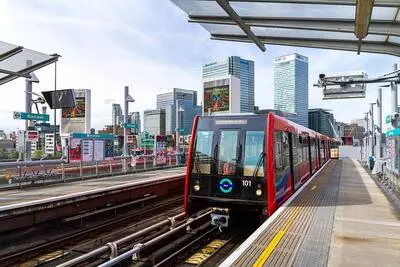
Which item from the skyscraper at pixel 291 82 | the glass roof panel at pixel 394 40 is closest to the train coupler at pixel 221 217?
the glass roof panel at pixel 394 40

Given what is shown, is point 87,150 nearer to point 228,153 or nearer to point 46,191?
point 46,191

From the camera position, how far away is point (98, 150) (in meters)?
22.3

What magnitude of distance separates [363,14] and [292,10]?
232 cm

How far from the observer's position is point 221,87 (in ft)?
85.0

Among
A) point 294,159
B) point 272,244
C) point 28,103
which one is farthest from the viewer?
point 28,103

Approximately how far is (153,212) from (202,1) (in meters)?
8.26

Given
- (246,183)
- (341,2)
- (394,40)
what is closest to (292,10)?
(341,2)

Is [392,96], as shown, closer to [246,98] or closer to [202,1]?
[202,1]

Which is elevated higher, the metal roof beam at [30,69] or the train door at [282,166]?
the metal roof beam at [30,69]

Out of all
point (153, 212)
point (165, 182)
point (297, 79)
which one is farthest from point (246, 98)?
point (153, 212)

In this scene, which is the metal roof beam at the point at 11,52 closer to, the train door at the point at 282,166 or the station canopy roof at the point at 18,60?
the station canopy roof at the point at 18,60

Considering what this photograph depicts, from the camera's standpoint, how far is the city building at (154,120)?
211 feet

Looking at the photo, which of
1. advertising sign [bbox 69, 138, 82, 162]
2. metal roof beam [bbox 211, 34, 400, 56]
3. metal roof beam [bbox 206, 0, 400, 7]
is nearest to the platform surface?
advertising sign [bbox 69, 138, 82, 162]

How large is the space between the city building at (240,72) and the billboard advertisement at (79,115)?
8467mm
